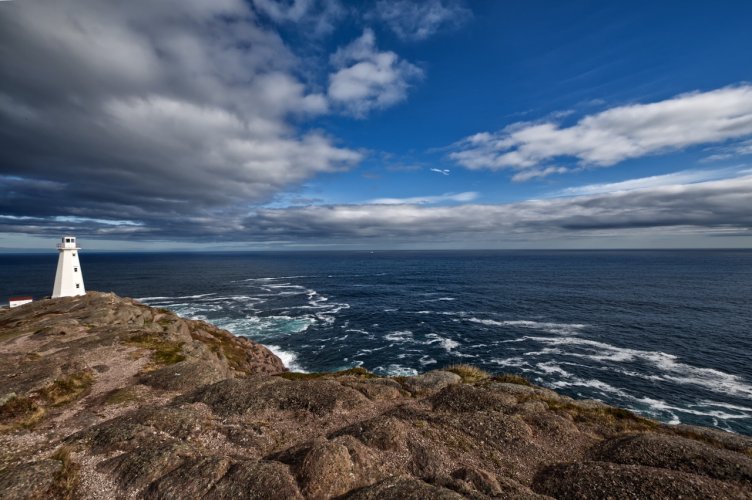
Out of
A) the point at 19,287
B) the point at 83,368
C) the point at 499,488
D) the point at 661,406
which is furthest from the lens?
the point at 19,287

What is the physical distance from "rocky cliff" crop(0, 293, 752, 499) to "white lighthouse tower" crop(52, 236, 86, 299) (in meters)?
50.8

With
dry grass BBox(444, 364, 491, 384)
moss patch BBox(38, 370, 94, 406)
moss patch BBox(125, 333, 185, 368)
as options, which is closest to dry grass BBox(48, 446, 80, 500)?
moss patch BBox(38, 370, 94, 406)

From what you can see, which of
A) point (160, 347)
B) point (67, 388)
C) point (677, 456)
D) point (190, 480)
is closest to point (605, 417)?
point (677, 456)

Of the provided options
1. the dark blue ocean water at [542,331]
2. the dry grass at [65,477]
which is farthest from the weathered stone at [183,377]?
the dark blue ocean water at [542,331]

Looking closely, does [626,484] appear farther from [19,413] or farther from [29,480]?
[19,413]

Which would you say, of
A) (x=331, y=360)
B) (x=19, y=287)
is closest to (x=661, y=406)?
(x=331, y=360)

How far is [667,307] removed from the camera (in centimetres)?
8756

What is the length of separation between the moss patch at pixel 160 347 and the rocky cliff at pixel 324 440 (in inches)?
107

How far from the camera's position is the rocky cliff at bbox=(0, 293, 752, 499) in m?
14.8

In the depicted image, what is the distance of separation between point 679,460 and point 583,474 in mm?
5793

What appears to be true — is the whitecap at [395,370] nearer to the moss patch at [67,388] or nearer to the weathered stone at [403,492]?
the moss patch at [67,388]

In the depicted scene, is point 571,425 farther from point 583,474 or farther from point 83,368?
point 83,368

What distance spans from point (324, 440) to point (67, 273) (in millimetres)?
85540

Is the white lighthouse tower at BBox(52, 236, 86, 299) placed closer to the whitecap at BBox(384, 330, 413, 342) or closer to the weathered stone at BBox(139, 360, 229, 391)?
the weathered stone at BBox(139, 360, 229, 391)
